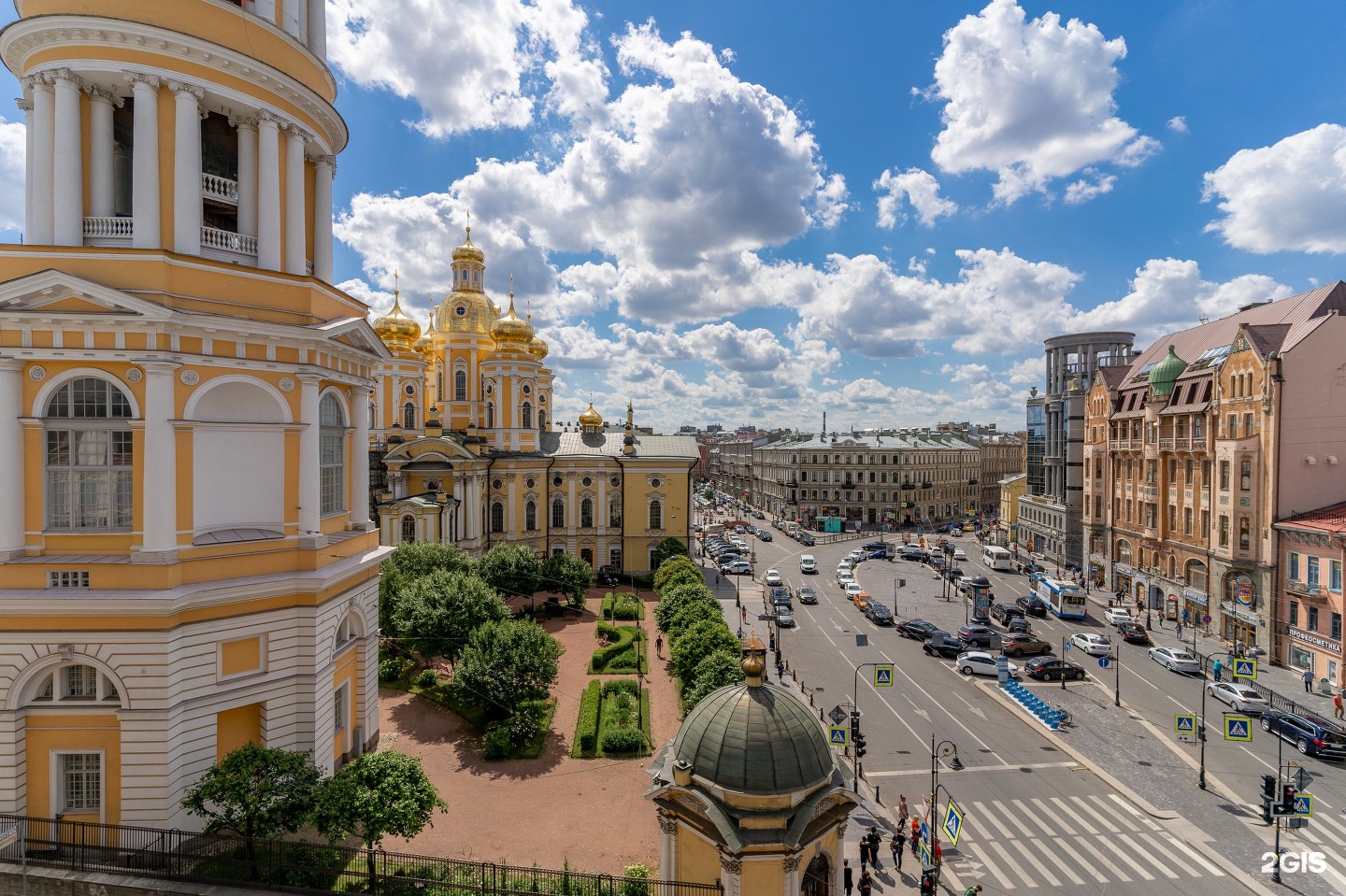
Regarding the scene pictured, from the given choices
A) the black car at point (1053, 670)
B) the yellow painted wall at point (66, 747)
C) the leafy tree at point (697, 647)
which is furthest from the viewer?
the black car at point (1053, 670)

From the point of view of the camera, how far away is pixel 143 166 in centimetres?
1616

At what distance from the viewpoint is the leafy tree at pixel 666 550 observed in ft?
193

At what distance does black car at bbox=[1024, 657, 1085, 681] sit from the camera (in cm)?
3716

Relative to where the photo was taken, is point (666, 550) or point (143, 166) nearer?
point (143, 166)

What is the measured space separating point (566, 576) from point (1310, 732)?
41.3 m

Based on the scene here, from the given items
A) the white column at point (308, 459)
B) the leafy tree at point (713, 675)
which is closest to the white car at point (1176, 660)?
the leafy tree at point (713, 675)

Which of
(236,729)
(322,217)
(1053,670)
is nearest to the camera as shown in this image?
(236,729)

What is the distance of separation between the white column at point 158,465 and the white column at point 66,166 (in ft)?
14.1

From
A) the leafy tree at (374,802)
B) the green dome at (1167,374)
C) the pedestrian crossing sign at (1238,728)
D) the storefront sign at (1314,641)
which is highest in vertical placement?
→ the green dome at (1167,374)

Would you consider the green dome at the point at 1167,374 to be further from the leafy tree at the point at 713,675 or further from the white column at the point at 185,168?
the white column at the point at 185,168

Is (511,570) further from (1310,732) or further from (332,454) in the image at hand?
(1310,732)

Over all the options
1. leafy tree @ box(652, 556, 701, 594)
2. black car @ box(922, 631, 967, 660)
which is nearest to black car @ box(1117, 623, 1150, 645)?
black car @ box(922, 631, 967, 660)

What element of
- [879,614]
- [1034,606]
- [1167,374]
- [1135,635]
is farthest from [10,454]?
[1167,374]

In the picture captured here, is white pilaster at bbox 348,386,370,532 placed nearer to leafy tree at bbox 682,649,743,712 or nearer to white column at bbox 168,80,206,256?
white column at bbox 168,80,206,256
